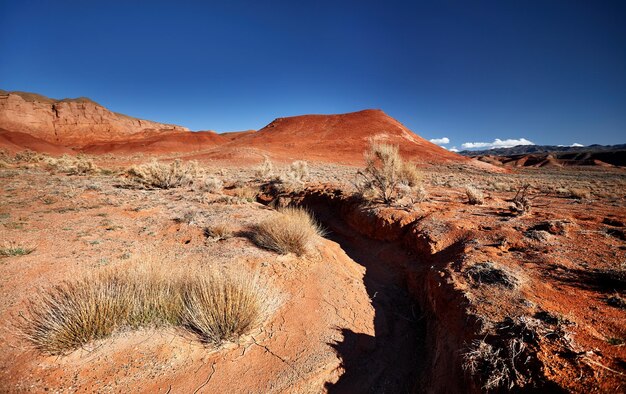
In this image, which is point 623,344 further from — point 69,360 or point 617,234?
point 69,360

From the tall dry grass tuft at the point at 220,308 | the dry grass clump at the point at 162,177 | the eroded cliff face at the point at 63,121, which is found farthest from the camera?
the eroded cliff face at the point at 63,121

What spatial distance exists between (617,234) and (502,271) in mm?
2588

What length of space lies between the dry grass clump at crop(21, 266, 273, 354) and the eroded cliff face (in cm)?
5110

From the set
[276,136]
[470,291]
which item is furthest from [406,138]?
[470,291]

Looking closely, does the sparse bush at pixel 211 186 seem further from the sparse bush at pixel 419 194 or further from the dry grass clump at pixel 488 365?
the dry grass clump at pixel 488 365

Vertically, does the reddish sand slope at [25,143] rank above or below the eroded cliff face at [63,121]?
below

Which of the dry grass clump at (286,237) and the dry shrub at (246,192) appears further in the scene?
the dry shrub at (246,192)

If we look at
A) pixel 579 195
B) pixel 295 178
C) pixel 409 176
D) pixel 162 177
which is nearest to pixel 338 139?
pixel 295 178

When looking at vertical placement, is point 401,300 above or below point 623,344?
below

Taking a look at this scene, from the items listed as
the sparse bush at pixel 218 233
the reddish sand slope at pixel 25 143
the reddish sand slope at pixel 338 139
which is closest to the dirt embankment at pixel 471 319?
the sparse bush at pixel 218 233

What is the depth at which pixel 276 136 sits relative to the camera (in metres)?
39.6

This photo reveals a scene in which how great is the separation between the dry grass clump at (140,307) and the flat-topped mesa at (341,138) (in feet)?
82.2

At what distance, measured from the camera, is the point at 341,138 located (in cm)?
3609

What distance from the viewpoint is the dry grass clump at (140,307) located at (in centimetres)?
261
